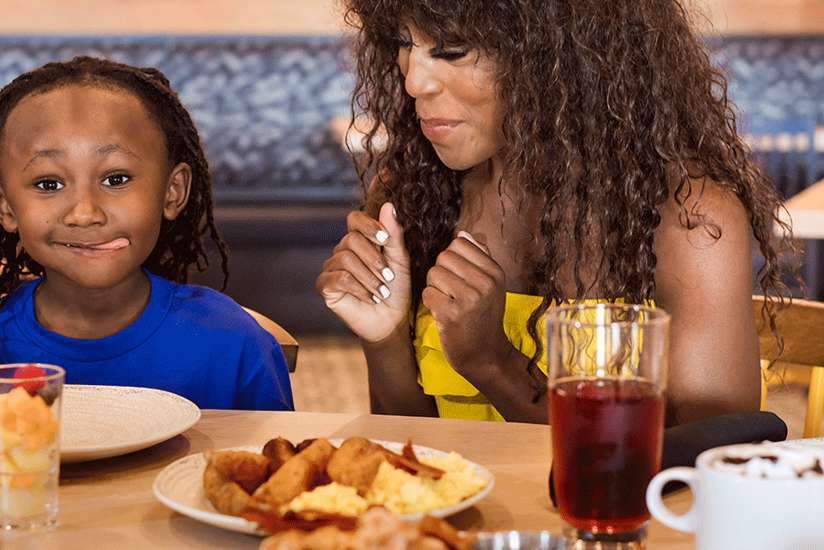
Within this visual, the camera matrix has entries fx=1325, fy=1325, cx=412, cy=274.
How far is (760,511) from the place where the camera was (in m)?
0.89

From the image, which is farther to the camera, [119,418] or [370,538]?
[119,418]

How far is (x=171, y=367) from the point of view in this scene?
1.78 metres

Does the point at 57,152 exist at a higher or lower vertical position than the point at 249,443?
higher

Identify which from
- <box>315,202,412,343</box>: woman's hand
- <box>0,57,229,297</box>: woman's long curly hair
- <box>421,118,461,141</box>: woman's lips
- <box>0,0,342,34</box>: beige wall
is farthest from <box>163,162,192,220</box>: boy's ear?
<box>0,0,342,34</box>: beige wall

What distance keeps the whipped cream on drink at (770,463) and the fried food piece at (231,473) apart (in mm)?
375

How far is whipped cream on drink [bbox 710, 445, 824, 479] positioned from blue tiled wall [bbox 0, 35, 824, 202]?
4580mm

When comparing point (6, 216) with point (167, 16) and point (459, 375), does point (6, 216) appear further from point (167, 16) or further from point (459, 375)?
point (167, 16)

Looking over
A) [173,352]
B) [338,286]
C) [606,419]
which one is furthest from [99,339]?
[606,419]

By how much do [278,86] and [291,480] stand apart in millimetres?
4758

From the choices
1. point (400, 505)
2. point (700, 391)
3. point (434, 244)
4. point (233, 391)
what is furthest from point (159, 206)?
point (400, 505)

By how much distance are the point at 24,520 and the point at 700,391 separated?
0.84 m

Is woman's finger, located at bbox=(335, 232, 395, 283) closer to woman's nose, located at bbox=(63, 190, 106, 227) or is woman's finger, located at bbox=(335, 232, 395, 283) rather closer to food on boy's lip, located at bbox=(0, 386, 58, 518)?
woman's nose, located at bbox=(63, 190, 106, 227)

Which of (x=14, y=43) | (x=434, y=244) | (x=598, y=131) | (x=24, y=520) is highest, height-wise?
(x=14, y=43)

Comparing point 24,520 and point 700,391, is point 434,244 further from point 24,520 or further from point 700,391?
point 24,520
